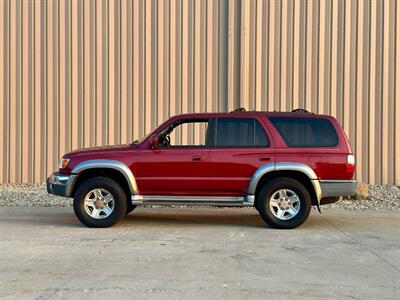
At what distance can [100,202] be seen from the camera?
31.0 ft

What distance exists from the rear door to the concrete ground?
76 cm

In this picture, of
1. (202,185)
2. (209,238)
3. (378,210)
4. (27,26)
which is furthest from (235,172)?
(27,26)

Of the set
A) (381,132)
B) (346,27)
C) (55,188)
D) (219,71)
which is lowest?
(55,188)

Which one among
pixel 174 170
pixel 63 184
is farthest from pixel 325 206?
pixel 63 184

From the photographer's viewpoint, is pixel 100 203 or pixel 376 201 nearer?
pixel 100 203

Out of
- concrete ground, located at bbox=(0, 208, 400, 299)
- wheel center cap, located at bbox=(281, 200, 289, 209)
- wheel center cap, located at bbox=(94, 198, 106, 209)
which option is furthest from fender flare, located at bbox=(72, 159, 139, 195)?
wheel center cap, located at bbox=(281, 200, 289, 209)

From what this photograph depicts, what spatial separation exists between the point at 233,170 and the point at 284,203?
995 mm

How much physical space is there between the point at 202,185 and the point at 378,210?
4.71m

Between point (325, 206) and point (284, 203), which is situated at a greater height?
point (284, 203)

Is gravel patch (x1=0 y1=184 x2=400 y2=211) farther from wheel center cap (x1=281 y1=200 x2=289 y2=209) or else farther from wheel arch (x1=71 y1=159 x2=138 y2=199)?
wheel center cap (x1=281 y1=200 x2=289 y2=209)

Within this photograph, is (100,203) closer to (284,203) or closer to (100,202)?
(100,202)

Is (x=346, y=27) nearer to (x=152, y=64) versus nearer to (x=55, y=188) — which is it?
(x=152, y=64)

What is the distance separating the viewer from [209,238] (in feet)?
28.5

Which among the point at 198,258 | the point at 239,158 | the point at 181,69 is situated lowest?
the point at 198,258
